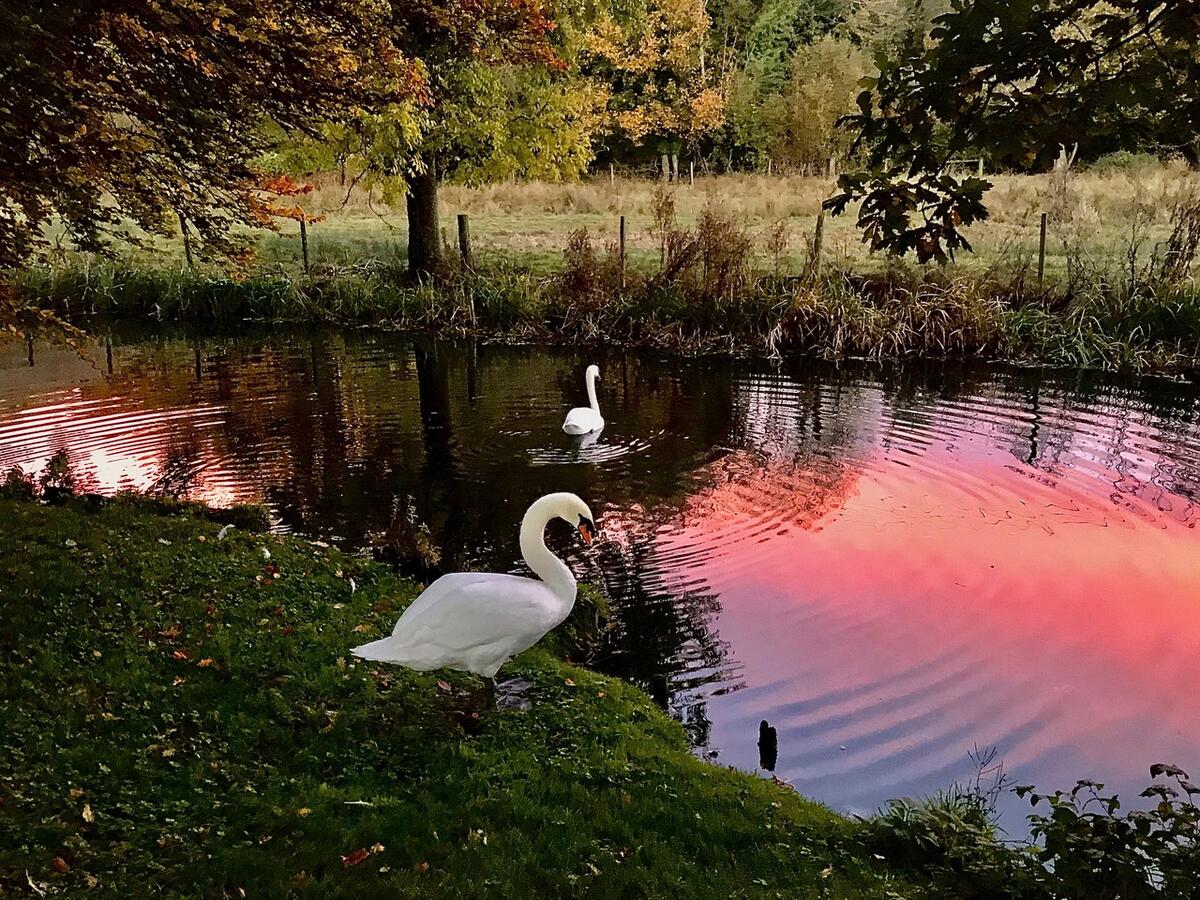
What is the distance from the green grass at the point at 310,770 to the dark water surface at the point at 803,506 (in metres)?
1.20

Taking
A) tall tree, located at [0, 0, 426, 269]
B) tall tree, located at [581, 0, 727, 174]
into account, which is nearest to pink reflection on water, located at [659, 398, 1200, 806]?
tall tree, located at [0, 0, 426, 269]

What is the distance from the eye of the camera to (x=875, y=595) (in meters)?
8.98

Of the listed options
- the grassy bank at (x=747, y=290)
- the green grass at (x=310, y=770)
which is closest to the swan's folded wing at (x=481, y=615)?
the green grass at (x=310, y=770)

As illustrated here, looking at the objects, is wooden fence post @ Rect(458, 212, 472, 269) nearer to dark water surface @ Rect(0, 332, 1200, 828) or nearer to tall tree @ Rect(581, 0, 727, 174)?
dark water surface @ Rect(0, 332, 1200, 828)

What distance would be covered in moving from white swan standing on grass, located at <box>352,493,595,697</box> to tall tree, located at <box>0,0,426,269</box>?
449 centimetres

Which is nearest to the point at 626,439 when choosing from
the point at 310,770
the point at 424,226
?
the point at 310,770

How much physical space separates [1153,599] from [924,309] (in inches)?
422

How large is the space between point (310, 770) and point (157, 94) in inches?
238

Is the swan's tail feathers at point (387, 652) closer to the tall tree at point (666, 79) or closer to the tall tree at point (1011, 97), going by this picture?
the tall tree at point (1011, 97)

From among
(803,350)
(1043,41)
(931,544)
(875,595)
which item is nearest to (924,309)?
(803,350)

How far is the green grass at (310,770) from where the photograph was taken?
4.40 metres

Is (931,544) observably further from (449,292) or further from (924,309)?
(449,292)

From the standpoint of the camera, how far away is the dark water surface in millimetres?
7059

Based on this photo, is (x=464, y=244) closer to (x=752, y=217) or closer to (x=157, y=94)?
(x=752, y=217)
